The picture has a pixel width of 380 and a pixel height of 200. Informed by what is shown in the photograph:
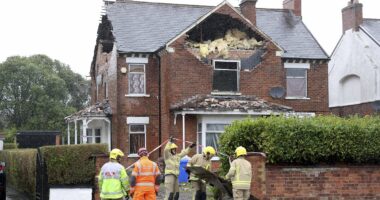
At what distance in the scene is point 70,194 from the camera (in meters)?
14.6

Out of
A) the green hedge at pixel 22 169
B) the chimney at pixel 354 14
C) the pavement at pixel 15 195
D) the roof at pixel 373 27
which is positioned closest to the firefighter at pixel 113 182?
the green hedge at pixel 22 169

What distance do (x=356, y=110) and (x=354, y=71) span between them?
2.10 meters

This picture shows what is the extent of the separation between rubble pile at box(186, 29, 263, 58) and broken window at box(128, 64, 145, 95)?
2.60 metres

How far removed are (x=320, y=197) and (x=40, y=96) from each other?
50.9m

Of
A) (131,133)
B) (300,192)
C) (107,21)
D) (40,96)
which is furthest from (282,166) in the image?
(40,96)

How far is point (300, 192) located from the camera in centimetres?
1363

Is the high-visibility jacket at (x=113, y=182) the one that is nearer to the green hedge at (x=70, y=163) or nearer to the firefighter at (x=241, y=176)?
the firefighter at (x=241, y=176)

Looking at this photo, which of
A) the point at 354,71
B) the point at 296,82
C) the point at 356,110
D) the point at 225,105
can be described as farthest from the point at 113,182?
the point at 354,71

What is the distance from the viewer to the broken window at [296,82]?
29.8 m

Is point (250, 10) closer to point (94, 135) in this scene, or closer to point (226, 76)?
point (226, 76)

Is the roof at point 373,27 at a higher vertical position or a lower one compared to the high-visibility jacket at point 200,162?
higher

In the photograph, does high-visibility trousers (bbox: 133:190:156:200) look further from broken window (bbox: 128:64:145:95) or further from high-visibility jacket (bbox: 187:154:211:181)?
broken window (bbox: 128:64:145:95)

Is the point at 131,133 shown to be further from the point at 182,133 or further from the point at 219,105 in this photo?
the point at 219,105

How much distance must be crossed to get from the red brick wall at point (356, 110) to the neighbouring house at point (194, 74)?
3.35m
